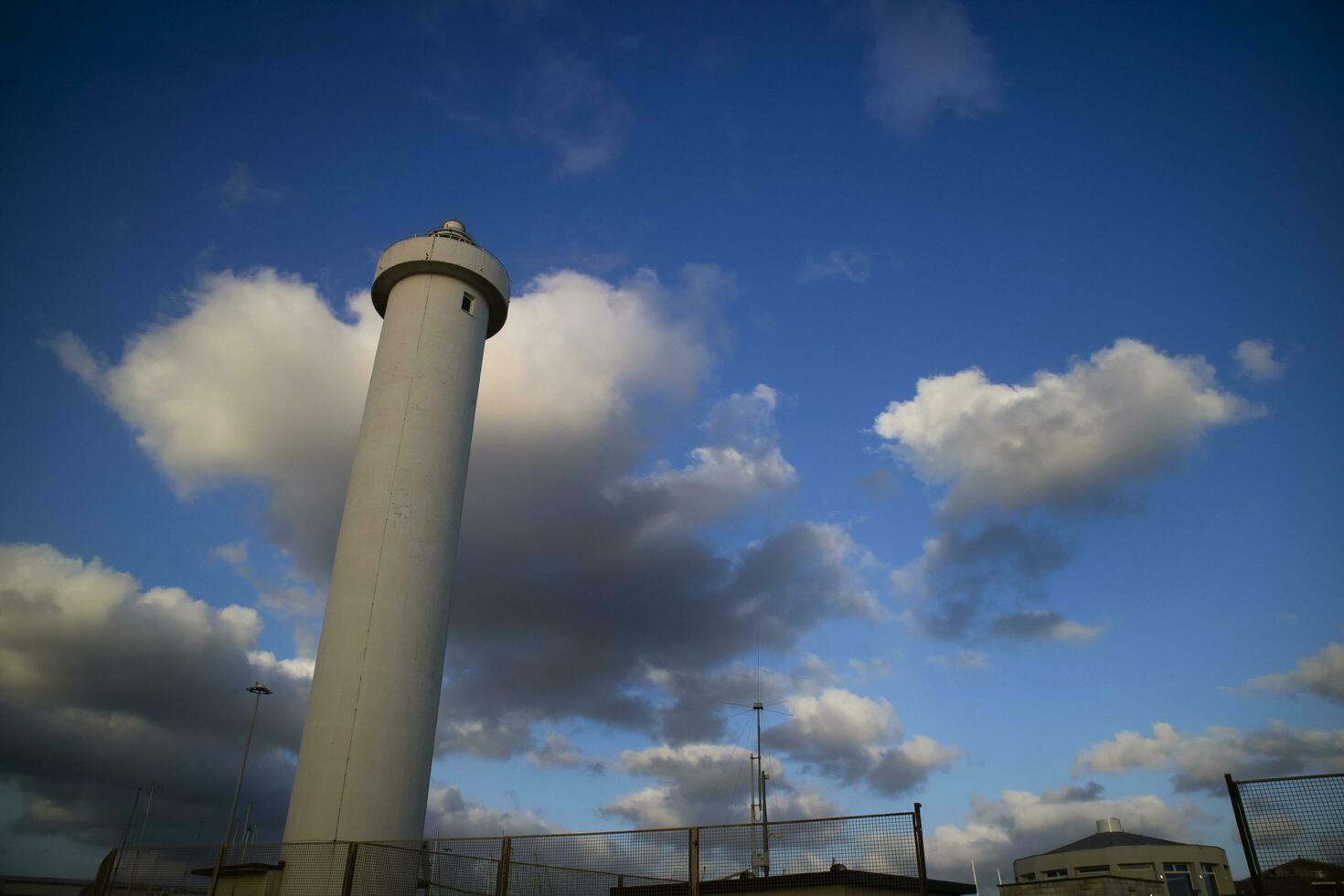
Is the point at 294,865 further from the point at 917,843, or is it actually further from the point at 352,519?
the point at 917,843

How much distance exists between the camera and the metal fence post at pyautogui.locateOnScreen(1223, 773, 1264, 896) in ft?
38.2

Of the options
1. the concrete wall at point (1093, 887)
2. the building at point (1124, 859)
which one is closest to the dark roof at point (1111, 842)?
the building at point (1124, 859)

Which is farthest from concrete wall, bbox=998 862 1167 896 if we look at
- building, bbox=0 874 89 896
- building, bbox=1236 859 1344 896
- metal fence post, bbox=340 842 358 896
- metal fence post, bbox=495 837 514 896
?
building, bbox=0 874 89 896

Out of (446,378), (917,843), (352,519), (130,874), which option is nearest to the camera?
(917,843)

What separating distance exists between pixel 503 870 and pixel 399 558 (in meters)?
9.92

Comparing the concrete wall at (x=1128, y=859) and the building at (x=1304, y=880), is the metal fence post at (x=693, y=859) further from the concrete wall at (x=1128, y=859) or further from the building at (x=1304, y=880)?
the concrete wall at (x=1128, y=859)

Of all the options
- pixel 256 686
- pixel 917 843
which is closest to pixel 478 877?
pixel 917 843

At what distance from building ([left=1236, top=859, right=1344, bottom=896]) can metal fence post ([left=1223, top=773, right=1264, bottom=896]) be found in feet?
3.84

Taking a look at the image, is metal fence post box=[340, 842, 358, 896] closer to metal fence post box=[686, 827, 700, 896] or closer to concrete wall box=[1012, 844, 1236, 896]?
metal fence post box=[686, 827, 700, 896]

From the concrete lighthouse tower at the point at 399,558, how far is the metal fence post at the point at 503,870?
6435 mm

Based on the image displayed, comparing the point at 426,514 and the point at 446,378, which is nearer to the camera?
the point at 426,514

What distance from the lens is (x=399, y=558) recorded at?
2344 cm

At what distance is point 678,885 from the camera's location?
20.3m

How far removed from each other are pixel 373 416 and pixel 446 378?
239cm
